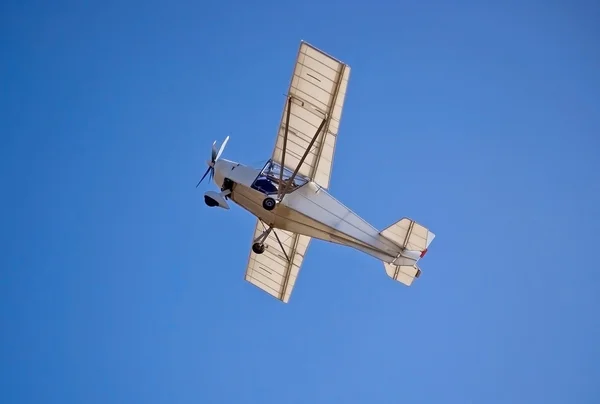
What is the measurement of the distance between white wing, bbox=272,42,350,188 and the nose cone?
1.45 metres

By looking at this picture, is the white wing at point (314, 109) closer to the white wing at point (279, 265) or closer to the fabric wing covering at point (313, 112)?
the fabric wing covering at point (313, 112)

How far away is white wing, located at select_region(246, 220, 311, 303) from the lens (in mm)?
23312

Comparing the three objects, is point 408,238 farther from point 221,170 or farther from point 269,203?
point 221,170

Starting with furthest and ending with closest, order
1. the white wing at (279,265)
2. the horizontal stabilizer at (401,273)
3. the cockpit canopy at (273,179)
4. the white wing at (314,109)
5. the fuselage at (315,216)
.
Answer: the white wing at (279,265)
the horizontal stabilizer at (401,273)
the cockpit canopy at (273,179)
the fuselage at (315,216)
the white wing at (314,109)

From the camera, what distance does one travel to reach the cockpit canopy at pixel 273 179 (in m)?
19.2

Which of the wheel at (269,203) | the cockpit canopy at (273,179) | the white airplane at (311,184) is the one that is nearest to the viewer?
the white airplane at (311,184)

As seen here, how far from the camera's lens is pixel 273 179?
19.5 m

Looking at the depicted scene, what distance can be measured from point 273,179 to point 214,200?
1841mm

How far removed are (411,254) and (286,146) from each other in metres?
4.77

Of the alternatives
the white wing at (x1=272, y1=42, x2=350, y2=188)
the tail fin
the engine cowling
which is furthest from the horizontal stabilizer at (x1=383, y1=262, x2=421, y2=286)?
the engine cowling

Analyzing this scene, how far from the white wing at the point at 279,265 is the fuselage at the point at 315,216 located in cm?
367

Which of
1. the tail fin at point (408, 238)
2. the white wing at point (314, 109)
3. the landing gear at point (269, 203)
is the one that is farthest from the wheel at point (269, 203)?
the tail fin at point (408, 238)

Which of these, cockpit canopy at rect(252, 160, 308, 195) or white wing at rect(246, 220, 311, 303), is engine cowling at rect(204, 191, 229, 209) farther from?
white wing at rect(246, 220, 311, 303)

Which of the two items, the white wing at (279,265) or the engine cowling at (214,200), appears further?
the white wing at (279,265)
